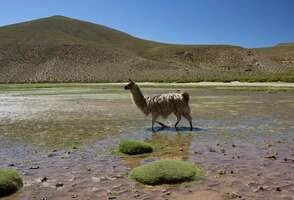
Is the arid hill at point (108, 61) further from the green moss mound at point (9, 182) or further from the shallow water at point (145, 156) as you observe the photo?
the green moss mound at point (9, 182)

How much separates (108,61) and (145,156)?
360 ft

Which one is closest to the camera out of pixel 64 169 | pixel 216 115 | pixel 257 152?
pixel 64 169

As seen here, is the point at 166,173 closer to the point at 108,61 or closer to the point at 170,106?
the point at 170,106

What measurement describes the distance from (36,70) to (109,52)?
2321cm

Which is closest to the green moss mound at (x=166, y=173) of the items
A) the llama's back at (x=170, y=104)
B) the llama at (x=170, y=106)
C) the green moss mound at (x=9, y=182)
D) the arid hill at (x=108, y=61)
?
the green moss mound at (x=9, y=182)

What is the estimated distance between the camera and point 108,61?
12069 cm

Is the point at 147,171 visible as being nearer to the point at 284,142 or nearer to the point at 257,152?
the point at 257,152

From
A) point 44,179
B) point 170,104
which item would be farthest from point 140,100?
point 44,179

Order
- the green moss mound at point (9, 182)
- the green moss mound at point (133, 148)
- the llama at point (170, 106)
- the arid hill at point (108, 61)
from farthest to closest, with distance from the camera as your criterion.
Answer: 1. the arid hill at point (108, 61)
2. the llama at point (170, 106)
3. the green moss mound at point (133, 148)
4. the green moss mound at point (9, 182)

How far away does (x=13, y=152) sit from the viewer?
1264 centimetres

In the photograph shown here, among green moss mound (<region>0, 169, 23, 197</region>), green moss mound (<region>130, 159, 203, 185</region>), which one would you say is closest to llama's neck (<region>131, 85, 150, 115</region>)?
green moss mound (<region>130, 159, 203, 185</region>)

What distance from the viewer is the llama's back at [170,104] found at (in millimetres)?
17816

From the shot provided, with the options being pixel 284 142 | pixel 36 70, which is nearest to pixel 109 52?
pixel 36 70

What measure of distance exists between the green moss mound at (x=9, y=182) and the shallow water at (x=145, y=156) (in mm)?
160
